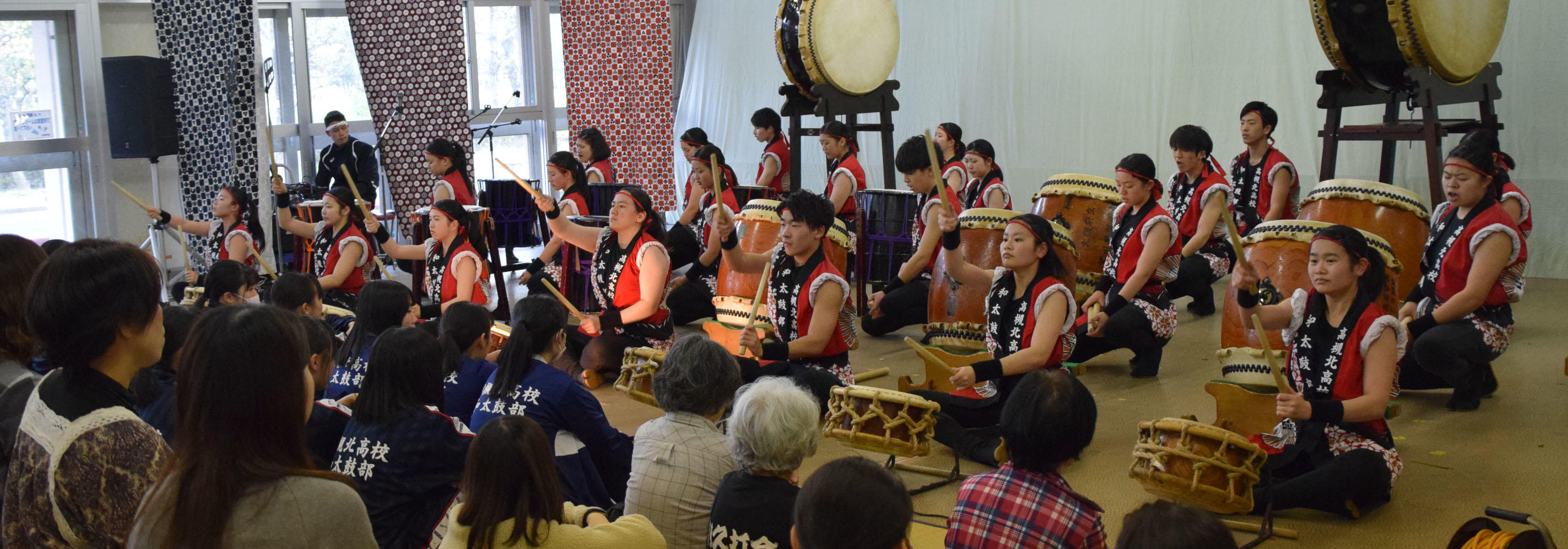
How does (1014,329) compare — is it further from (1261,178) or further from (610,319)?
(1261,178)

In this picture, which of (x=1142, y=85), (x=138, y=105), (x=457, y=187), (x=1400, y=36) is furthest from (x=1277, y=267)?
(x=138, y=105)

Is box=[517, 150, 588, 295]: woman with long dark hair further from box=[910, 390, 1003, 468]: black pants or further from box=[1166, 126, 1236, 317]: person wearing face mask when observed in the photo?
box=[1166, 126, 1236, 317]: person wearing face mask

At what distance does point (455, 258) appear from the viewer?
15.3 ft

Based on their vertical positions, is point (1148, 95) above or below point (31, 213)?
above

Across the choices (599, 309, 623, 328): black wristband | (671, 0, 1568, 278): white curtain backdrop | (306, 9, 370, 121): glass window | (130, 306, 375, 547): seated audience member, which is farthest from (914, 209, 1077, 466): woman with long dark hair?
(306, 9, 370, 121): glass window

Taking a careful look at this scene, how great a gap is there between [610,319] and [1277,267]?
2394mm

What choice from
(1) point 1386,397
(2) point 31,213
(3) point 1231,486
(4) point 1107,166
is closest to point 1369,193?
(1) point 1386,397

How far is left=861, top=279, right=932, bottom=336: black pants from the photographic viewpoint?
5.39m

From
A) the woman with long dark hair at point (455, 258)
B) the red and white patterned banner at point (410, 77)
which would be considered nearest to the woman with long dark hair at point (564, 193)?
the woman with long dark hair at point (455, 258)

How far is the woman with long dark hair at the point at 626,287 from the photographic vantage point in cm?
448

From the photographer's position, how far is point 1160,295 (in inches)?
178

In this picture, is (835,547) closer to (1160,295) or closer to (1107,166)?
(1160,295)

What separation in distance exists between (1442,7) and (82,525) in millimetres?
4817

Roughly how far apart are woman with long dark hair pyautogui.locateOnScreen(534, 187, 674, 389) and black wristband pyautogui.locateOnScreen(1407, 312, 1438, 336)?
8.68 ft
